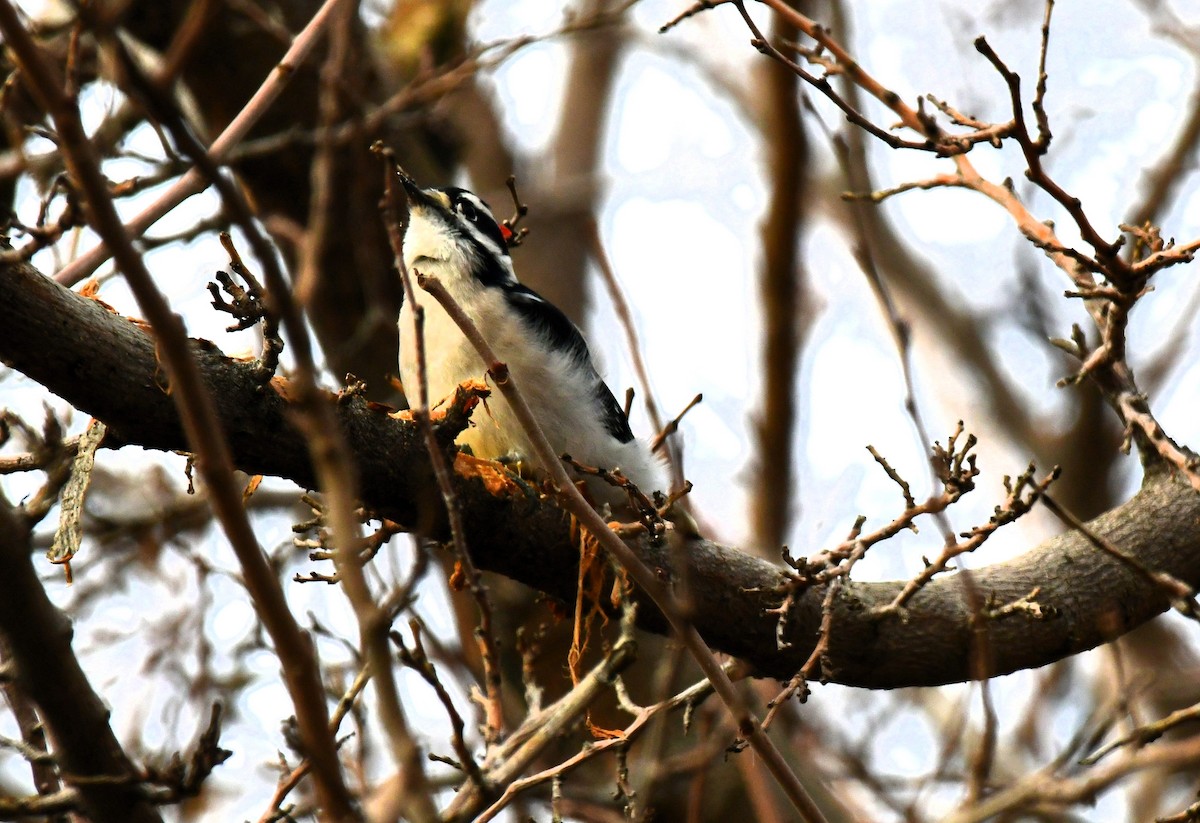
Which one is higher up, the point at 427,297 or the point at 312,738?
the point at 427,297

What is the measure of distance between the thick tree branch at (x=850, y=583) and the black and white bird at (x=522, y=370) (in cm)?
62

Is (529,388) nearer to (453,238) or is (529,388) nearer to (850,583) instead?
(453,238)

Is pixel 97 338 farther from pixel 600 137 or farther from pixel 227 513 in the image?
pixel 600 137

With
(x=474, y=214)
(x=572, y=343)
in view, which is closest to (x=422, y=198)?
(x=474, y=214)

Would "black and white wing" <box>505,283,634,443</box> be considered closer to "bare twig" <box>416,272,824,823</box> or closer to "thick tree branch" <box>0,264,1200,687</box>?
"thick tree branch" <box>0,264,1200,687</box>

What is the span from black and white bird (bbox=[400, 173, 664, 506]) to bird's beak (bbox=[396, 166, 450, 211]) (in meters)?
0.44

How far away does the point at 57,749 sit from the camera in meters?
3.12

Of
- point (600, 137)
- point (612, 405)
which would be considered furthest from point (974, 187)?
point (600, 137)

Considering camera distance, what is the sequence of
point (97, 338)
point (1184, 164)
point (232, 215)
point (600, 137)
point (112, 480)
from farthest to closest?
point (600, 137), point (1184, 164), point (112, 480), point (97, 338), point (232, 215)

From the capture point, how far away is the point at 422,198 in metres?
6.81

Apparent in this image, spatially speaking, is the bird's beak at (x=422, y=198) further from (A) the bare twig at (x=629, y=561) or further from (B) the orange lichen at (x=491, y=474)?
Answer: (A) the bare twig at (x=629, y=561)

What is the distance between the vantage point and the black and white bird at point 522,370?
530 centimetres

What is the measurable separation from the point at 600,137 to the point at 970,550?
10.3 meters

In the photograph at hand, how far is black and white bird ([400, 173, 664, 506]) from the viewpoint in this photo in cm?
530
